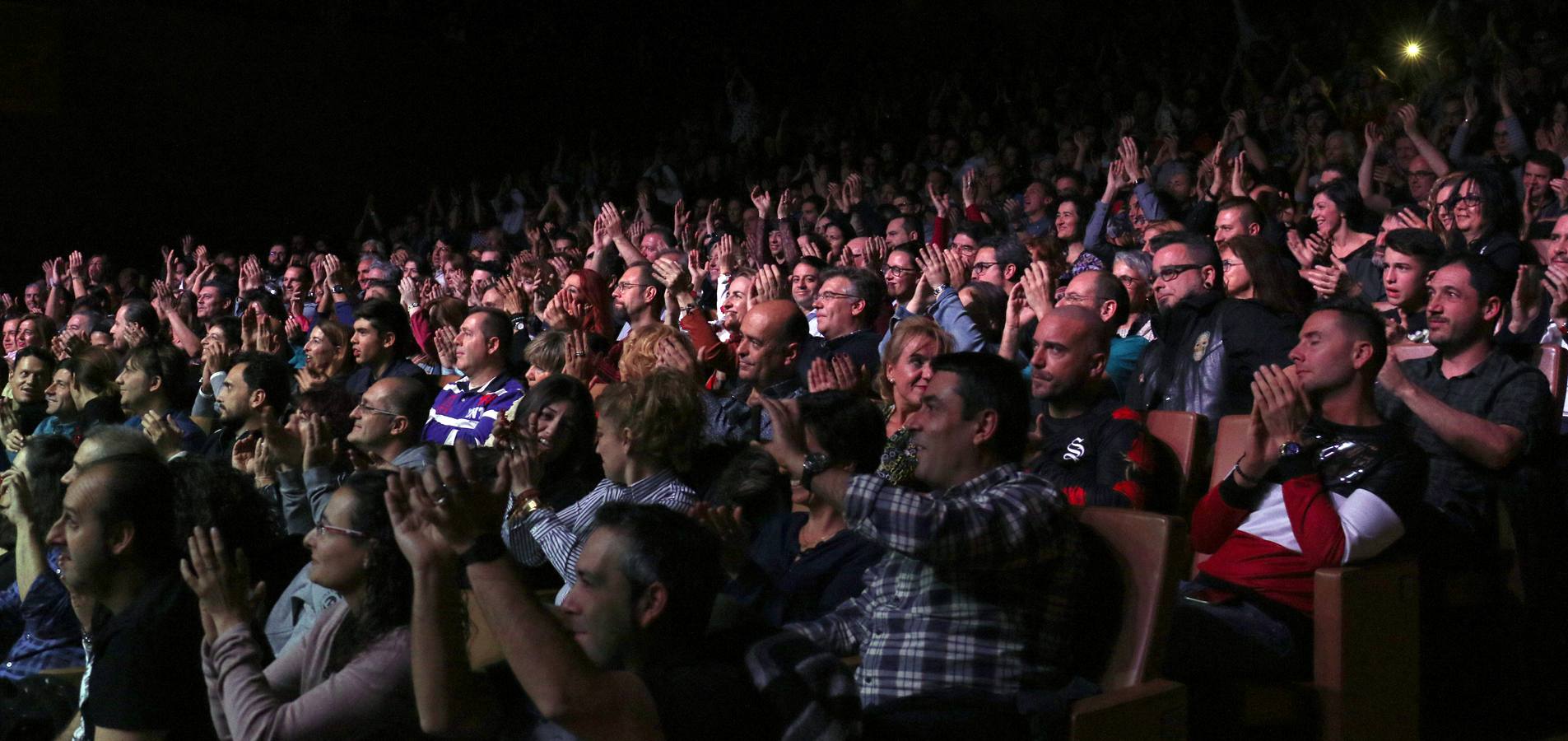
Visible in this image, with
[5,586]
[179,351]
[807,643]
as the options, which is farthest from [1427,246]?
[179,351]

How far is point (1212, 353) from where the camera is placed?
3.56 meters

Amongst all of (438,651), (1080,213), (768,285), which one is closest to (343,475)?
(438,651)

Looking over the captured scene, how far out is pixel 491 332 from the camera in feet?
14.4

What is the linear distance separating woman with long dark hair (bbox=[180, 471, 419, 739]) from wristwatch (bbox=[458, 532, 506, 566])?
0.29 m

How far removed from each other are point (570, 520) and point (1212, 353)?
173 cm

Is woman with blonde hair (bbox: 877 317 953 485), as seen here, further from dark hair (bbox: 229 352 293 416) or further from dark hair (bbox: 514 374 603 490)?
dark hair (bbox: 229 352 293 416)

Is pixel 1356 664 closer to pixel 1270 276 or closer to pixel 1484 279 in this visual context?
pixel 1484 279

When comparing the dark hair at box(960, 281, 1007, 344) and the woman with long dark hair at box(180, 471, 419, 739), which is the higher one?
the dark hair at box(960, 281, 1007, 344)

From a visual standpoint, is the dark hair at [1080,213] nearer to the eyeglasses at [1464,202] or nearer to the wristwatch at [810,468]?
the eyeglasses at [1464,202]

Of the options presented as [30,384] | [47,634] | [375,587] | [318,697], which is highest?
[30,384]

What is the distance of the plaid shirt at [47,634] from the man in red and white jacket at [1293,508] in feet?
7.01

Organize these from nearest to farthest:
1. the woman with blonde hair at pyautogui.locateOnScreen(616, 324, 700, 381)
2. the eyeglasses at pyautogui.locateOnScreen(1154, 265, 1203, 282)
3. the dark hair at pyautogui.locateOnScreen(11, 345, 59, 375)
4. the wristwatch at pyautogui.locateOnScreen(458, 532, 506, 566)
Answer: the wristwatch at pyautogui.locateOnScreen(458, 532, 506, 566)
the woman with blonde hair at pyautogui.locateOnScreen(616, 324, 700, 381)
the eyeglasses at pyautogui.locateOnScreen(1154, 265, 1203, 282)
the dark hair at pyautogui.locateOnScreen(11, 345, 59, 375)

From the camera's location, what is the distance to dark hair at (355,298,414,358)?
16.6ft

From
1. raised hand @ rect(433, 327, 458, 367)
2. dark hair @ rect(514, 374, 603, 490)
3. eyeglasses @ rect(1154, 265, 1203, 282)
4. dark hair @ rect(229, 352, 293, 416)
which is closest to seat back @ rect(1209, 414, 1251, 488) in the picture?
eyeglasses @ rect(1154, 265, 1203, 282)
